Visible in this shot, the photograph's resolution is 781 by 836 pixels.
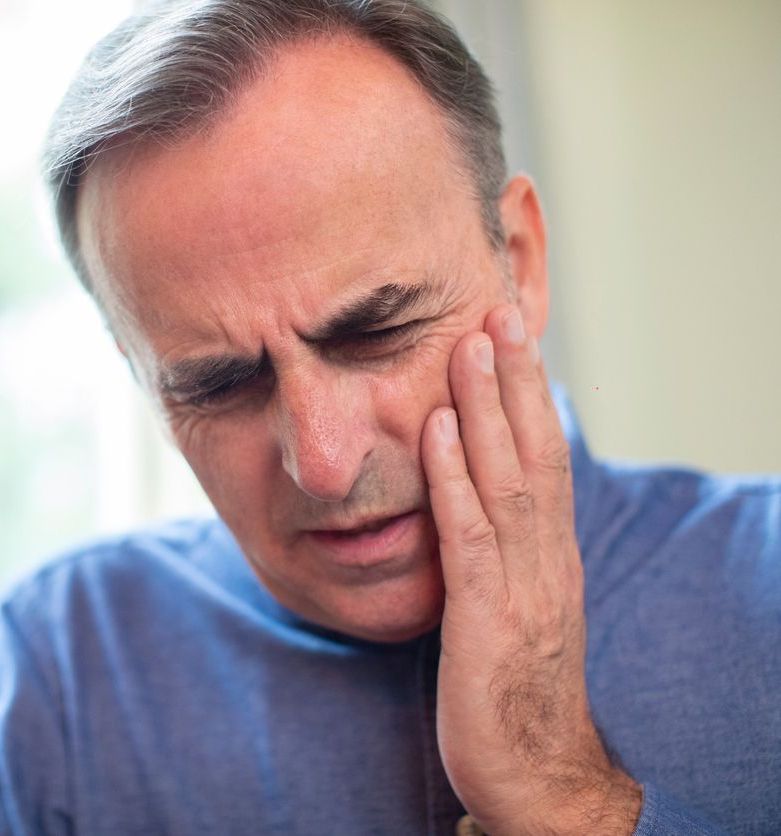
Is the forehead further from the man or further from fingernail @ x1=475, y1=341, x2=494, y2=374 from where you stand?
fingernail @ x1=475, y1=341, x2=494, y2=374

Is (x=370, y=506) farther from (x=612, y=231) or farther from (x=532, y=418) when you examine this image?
(x=612, y=231)

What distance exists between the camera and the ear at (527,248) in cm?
128

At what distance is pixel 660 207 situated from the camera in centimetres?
193

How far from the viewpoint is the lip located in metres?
1.11

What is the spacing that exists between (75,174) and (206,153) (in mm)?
252

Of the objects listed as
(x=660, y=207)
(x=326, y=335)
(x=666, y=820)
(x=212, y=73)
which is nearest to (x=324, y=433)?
(x=326, y=335)

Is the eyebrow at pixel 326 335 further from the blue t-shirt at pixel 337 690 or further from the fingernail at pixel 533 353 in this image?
the blue t-shirt at pixel 337 690

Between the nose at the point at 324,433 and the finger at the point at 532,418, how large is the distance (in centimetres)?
18

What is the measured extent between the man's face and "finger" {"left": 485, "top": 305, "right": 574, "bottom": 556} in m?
0.04

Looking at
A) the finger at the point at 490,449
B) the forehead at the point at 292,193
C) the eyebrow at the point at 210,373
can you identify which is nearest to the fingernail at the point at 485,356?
the finger at the point at 490,449

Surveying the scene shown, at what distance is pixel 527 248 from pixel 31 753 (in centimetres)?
98

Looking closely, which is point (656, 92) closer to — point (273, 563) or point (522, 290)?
point (522, 290)

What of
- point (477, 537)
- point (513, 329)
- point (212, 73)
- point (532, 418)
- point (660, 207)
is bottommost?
point (477, 537)

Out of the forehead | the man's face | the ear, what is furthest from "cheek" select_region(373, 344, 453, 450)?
the ear
